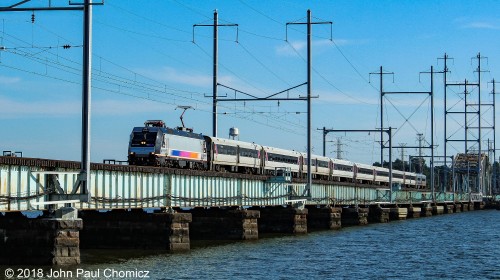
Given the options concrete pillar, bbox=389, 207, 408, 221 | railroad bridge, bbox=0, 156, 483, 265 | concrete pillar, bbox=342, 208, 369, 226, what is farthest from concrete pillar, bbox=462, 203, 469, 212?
railroad bridge, bbox=0, 156, 483, 265

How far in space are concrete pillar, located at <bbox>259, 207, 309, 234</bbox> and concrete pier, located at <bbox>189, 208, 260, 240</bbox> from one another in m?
Result: 9.16

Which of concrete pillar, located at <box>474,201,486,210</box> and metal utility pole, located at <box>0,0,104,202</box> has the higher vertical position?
metal utility pole, located at <box>0,0,104,202</box>

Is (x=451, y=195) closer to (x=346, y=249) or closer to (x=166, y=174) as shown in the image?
(x=346, y=249)

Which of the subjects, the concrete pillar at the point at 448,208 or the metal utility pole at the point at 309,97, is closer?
the metal utility pole at the point at 309,97

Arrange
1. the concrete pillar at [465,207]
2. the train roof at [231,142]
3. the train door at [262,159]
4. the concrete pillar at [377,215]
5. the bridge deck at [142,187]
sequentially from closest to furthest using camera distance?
the bridge deck at [142,187]
the train roof at [231,142]
the train door at [262,159]
the concrete pillar at [377,215]
the concrete pillar at [465,207]

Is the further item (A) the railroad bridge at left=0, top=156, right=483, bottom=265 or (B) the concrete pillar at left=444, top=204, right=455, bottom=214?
(B) the concrete pillar at left=444, top=204, right=455, bottom=214

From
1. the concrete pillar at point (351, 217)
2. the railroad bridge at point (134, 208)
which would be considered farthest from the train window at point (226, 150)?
the concrete pillar at point (351, 217)

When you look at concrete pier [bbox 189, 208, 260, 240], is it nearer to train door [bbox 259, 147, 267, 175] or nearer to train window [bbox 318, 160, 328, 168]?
train door [bbox 259, 147, 267, 175]

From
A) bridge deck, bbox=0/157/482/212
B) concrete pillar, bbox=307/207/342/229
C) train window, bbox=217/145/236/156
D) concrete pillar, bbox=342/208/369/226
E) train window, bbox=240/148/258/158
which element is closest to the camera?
bridge deck, bbox=0/157/482/212

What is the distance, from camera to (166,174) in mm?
51844

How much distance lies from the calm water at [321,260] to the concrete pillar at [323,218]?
42.9 ft

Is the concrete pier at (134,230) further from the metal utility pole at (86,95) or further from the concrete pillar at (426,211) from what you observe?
the concrete pillar at (426,211)

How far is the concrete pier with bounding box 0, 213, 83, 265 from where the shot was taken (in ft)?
124

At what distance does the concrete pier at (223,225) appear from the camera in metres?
61.5
